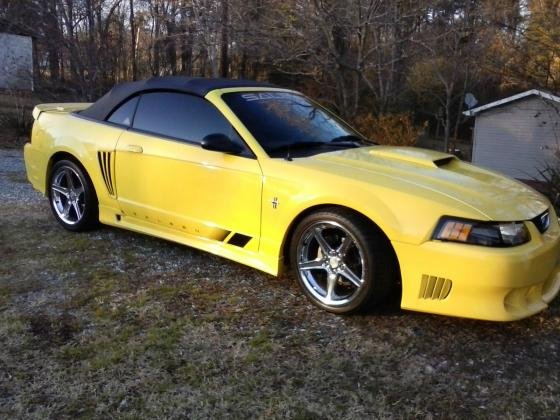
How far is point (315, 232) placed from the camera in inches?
145

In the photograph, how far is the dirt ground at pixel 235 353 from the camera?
268 cm

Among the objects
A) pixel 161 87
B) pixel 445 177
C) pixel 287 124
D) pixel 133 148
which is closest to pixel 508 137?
pixel 287 124

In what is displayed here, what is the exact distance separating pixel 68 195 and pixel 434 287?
3521mm

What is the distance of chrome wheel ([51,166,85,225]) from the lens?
17.0 feet

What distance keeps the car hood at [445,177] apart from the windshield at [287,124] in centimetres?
25

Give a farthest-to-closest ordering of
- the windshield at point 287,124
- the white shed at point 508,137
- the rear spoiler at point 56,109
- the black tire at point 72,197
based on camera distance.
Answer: the white shed at point 508,137, the rear spoiler at point 56,109, the black tire at point 72,197, the windshield at point 287,124

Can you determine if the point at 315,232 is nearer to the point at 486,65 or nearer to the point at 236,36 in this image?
the point at 486,65

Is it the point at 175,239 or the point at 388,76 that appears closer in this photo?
the point at 175,239

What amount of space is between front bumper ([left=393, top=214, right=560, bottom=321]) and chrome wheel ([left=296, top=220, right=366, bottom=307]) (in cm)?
34

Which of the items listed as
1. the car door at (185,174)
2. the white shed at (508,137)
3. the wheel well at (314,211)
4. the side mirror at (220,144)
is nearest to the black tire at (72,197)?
the car door at (185,174)

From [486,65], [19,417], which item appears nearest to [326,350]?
[19,417]

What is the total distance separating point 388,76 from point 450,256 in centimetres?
1094

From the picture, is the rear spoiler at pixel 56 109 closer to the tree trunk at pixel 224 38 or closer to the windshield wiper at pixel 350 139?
the windshield wiper at pixel 350 139

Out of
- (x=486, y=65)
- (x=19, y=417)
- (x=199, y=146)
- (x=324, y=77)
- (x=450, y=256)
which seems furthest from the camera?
(x=324, y=77)
